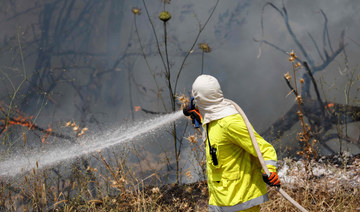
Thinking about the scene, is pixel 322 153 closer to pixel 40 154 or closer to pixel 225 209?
pixel 225 209

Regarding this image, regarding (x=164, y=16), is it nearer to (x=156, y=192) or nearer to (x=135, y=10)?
(x=135, y=10)

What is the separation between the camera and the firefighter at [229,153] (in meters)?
1.95

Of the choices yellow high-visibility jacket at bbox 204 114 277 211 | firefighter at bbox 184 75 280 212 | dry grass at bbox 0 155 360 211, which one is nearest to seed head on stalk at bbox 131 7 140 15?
dry grass at bbox 0 155 360 211

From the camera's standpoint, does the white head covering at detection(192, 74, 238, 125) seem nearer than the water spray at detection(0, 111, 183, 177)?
Yes

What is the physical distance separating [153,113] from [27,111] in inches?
49.7

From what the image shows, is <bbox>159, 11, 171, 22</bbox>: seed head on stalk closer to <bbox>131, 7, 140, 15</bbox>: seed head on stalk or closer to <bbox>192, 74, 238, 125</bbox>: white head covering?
<bbox>131, 7, 140, 15</bbox>: seed head on stalk

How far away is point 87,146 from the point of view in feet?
11.4

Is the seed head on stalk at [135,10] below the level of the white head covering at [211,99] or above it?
above

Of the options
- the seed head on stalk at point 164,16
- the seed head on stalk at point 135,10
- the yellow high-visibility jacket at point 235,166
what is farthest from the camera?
the seed head on stalk at point 135,10

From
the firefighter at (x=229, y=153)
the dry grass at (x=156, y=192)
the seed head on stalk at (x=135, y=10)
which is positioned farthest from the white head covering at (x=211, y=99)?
the seed head on stalk at (x=135, y=10)

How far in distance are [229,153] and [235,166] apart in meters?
0.08

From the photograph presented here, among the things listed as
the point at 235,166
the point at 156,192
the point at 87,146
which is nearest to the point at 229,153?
the point at 235,166

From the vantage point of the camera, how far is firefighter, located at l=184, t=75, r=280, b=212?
1.95 meters

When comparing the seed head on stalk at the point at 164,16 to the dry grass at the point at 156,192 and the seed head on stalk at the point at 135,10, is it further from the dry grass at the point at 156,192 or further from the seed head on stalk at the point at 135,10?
the dry grass at the point at 156,192
